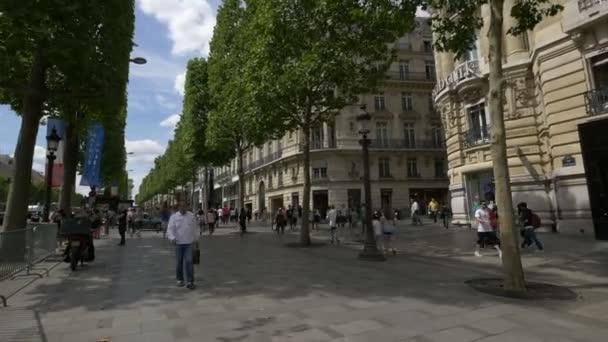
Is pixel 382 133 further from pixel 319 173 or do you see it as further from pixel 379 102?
pixel 319 173

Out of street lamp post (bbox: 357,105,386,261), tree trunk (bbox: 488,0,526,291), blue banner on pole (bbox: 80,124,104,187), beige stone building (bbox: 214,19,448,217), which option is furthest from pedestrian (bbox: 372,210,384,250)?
beige stone building (bbox: 214,19,448,217)

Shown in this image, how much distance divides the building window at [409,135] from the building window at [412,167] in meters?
1.51

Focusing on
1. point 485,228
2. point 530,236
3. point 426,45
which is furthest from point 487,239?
point 426,45

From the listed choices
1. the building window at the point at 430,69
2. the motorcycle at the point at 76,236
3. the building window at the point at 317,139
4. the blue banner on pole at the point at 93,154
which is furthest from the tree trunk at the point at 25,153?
the building window at the point at 430,69

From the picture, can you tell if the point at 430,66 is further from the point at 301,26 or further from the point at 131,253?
the point at 131,253

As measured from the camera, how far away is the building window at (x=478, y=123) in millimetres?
20605

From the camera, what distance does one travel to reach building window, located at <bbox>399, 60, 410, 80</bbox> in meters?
42.3

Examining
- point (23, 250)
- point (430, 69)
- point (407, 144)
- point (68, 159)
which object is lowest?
point (23, 250)

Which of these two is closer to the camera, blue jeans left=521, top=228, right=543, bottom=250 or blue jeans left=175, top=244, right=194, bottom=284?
blue jeans left=175, top=244, right=194, bottom=284

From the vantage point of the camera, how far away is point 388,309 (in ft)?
20.1

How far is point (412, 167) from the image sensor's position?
4103 centimetres

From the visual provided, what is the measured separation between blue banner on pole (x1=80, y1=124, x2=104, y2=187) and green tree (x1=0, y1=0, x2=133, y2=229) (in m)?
5.33

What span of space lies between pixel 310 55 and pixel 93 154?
12029 mm

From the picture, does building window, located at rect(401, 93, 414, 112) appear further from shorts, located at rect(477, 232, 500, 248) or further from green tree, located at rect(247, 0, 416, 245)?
shorts, located at rect(477, 232, 500, 248)
